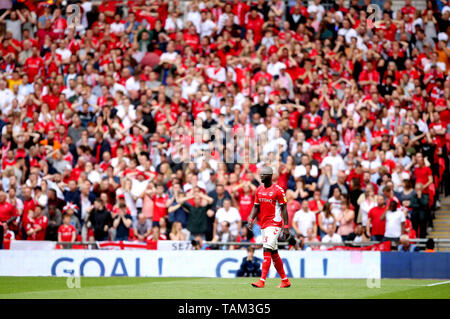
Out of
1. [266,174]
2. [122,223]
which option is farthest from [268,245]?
[122,223]

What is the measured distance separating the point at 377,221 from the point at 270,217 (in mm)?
6927

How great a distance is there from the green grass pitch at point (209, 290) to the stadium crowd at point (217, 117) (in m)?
3.77

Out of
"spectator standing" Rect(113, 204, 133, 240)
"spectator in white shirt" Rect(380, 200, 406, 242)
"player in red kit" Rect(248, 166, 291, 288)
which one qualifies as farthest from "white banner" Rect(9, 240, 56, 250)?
"spectator in white shirt" Rect(380, 200, 406, 242)

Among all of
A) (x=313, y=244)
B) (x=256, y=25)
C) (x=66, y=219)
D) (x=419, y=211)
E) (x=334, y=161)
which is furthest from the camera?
(x=256, y=25)

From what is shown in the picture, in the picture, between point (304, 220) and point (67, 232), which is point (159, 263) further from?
point (304, 220)

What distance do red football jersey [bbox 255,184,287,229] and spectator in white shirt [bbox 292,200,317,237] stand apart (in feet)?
21.8

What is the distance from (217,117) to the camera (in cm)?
2564

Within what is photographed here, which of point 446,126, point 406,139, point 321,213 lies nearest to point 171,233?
point 321,213

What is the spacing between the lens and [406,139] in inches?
951
